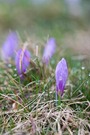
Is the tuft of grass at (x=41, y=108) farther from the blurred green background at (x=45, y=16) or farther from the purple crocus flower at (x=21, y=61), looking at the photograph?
the blurred green background at (x=45, y=16)

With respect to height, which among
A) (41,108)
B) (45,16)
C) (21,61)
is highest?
(45,16)

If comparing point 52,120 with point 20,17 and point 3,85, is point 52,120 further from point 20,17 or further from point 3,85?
point 20,17

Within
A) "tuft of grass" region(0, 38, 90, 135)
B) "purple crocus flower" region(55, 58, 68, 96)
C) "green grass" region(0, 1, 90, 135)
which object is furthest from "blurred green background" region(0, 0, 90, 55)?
"purple crocus flower" region(55, 58, 68, 96)

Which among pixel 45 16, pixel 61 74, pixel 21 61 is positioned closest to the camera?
pixel 61 74

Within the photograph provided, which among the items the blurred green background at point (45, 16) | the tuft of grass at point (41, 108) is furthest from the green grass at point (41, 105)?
the blurred green background at point (45, 16)

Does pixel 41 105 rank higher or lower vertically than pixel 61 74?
lower

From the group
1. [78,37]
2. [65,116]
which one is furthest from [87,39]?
[65,116]

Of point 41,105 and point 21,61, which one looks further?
point 21,61

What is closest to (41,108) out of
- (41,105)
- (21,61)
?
(41,105)

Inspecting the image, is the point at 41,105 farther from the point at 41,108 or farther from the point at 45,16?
the point at 45,16
